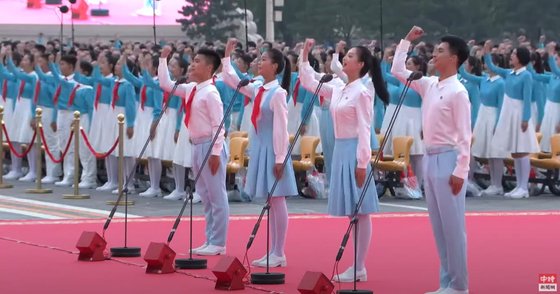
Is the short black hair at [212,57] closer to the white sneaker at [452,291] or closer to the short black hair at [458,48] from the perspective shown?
the short black hair at [458,48]

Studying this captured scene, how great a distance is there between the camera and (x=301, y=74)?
14406mm

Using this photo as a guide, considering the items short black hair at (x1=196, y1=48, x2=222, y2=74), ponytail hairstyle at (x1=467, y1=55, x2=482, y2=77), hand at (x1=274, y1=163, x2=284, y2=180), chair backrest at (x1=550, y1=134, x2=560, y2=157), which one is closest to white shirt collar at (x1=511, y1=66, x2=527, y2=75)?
ponytail hairstyle at (x1=467, y1=55, x2=482, y2=77)

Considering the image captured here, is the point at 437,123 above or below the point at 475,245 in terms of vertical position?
above

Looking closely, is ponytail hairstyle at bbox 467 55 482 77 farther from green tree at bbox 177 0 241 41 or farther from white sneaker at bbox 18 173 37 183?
green tree at bbox 177 0 241 41

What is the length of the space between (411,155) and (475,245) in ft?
20.5

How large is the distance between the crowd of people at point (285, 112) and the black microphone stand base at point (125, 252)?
26.9 inches

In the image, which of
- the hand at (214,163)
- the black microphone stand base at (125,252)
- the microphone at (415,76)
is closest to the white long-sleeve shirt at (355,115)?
the microphone at (415,76)

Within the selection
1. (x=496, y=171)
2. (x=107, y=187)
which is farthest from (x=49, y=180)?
(x=496, y=171)

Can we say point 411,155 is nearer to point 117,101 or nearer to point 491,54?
point 491,54

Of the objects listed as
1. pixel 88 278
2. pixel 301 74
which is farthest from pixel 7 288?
pixel 301 74

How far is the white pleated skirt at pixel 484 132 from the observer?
22.7m

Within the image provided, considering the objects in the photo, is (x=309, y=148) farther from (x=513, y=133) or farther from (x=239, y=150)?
(x=513, y=133)

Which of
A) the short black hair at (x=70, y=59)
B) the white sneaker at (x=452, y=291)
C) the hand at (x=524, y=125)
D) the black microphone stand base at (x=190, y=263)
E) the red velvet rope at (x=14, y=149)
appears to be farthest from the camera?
the short black hair at (x=70, y=59)

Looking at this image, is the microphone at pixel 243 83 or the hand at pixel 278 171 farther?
the microphone at pixel 243 83
